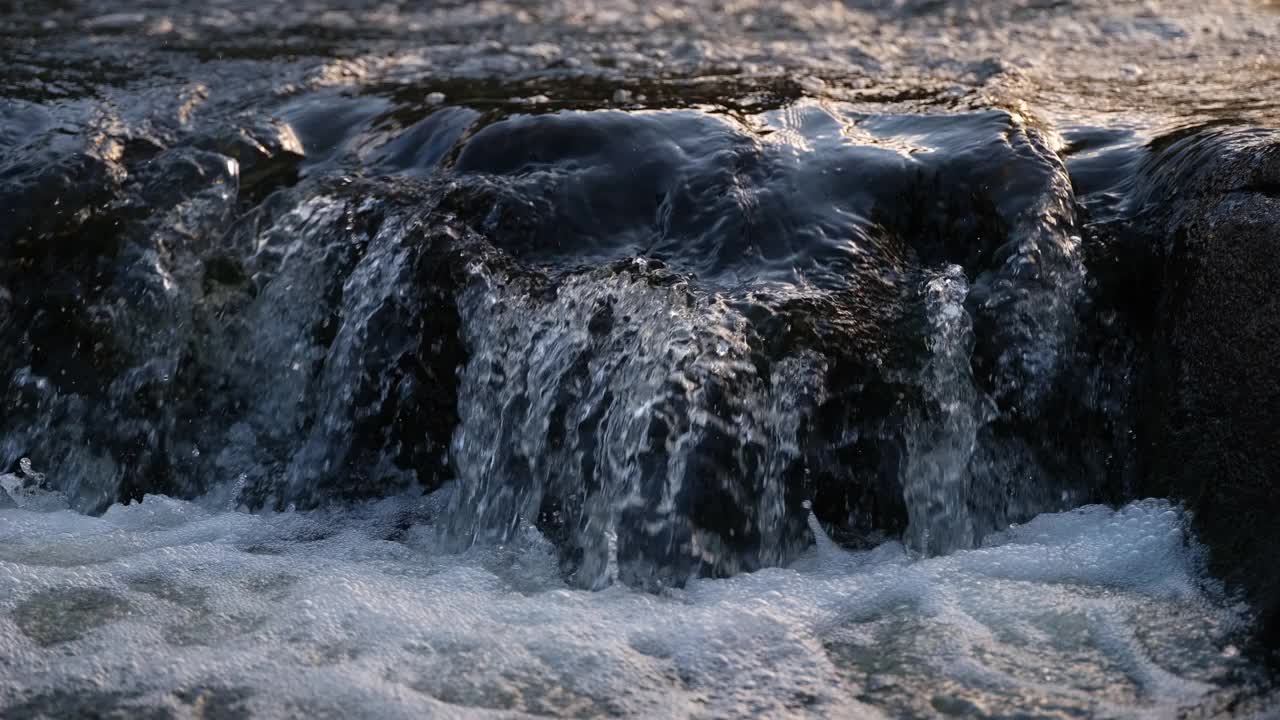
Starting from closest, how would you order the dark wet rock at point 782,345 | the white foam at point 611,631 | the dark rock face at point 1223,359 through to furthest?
the white foam at point 611,631 < the dark rock face at point 1223,359 < the dark wet rock at point 782,345

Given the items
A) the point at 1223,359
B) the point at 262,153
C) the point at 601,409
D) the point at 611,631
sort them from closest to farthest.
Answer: the point at 611,631, the point at 1223,359, the point at 601,409, the point at 262,153

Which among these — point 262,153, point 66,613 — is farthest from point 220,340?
point 66,613

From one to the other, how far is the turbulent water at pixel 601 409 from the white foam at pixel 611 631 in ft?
0.03

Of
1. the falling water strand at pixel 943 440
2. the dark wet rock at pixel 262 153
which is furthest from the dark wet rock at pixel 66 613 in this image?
the falling water strand at pixel 943 440

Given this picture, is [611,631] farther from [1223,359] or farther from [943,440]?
[1223,359]

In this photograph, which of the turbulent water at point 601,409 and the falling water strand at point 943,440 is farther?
the falling water strand at point 943,440

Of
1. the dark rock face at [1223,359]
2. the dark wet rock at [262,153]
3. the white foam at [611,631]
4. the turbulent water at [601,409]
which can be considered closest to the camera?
the white foam at [611,631]

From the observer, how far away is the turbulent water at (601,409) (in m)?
2.60

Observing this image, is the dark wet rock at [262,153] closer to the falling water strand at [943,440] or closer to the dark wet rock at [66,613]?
the dark wet rock at [66,613]

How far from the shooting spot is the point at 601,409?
310 cm

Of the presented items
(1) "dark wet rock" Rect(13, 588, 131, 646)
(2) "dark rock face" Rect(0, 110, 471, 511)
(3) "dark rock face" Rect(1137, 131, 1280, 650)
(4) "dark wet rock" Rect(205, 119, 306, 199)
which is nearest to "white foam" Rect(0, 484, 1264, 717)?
(1) "dark wet rock" Rect(13, 588, 131, 646)

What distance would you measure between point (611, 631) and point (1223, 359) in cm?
157

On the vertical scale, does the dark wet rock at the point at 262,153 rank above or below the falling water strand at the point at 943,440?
above

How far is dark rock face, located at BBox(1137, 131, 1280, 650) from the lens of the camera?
2.73 metres
